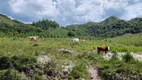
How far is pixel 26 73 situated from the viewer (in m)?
28.2

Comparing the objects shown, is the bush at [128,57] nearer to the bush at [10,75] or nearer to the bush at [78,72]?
the bush at [78,72]

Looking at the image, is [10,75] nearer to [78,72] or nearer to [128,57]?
[78,72]

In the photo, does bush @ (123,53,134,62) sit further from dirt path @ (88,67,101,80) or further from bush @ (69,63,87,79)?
bush @ (69,63,87,79)

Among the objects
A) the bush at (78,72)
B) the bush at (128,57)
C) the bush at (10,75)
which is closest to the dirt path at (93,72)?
the bush at (78,72)

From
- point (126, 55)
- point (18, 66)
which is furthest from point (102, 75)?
point (18, 66)

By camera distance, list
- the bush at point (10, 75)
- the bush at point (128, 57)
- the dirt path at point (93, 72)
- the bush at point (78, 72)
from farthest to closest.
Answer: the bush at point (128, 57), the dirt path at point (93, 72), the bush at point (78, 72), the bush at point (10, 75)

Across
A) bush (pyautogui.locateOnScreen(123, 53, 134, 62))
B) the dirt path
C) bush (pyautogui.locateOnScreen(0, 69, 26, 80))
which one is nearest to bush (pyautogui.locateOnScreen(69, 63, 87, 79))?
the dirt path

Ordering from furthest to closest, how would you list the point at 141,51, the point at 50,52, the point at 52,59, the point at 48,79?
the point at 141,51 < the point at 50,52 < the point at 52,59 < the point at 48,79

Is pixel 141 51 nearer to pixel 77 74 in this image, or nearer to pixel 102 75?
pixel 102 75

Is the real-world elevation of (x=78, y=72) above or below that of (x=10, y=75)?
below

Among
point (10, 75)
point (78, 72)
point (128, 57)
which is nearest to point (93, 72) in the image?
point (78, 72)

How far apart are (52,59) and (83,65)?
133 inches

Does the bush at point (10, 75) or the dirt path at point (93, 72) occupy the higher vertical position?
the bush at point (10, 75)

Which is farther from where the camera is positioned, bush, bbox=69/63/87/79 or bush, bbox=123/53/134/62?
bush, bbox=123/53/134/62
